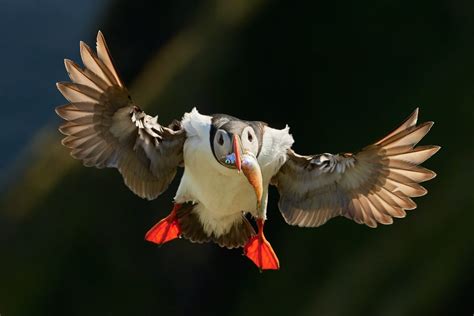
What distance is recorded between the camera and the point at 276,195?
6.76 m

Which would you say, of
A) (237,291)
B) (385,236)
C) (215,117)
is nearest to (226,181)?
(215,117)

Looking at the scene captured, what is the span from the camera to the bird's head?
387 cm

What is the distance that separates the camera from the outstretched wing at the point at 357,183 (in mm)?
4461

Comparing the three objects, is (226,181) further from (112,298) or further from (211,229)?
(112,298)

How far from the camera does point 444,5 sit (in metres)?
6.73

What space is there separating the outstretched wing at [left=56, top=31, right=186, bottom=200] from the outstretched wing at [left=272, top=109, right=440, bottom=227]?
532mm

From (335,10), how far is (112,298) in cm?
247

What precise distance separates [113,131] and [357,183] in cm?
111

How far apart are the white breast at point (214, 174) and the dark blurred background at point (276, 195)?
85.6 inches

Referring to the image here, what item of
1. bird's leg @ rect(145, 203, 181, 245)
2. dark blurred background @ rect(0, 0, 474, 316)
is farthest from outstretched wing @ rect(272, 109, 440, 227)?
dark blurred background @ rect(0, 0, 474, 316)

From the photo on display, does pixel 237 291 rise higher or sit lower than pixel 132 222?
lower

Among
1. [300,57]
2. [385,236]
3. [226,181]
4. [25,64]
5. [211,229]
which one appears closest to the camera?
[226,181]

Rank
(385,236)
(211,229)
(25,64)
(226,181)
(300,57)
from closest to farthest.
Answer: (226,181) < (211,229) < (385,236) < (300,57) < (25,64)

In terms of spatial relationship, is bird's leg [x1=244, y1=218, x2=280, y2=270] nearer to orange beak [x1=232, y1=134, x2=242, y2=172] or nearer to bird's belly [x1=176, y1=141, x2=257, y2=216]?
bird's belly [x1=176, y1=141, x2=257, y2=216]
